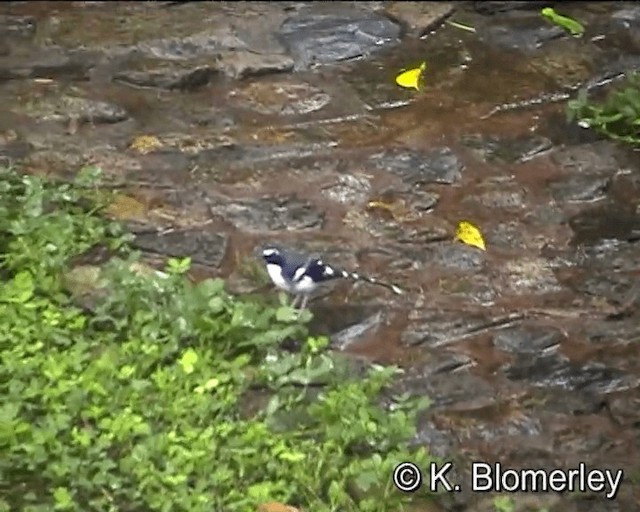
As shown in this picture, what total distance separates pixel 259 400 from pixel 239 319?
0.30 meters

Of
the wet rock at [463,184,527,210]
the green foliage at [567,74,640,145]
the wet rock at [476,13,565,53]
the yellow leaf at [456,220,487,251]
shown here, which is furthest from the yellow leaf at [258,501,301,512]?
the wet rock at [476,13,565,53]

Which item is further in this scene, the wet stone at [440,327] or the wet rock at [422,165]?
the wet rock at [422,165]

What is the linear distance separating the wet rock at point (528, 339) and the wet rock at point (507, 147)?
104cm

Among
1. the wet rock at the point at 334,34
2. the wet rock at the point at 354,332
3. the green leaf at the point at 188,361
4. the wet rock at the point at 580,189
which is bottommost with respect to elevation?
the wet rock at the point at 334,34

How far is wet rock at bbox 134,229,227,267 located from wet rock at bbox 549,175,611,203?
1.30 meters

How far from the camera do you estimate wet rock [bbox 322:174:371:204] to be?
4469mm

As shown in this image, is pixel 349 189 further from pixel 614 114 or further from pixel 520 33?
pixel 520 33

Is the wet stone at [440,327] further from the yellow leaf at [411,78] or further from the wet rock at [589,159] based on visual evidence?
the yellow leaf at [411,78]

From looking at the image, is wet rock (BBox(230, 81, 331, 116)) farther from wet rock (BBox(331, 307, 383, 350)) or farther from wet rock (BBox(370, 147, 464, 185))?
A: wet rock (BBox(331, 307, 383, 350))

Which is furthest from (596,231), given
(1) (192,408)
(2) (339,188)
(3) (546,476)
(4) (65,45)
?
(4) (65,45)

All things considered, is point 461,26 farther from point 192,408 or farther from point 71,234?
point 192,408

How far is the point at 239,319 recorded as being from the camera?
3.72m

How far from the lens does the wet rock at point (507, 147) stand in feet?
15.5

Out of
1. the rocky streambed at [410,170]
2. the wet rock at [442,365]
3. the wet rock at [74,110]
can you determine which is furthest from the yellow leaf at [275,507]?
the wet rock at [74,110]
